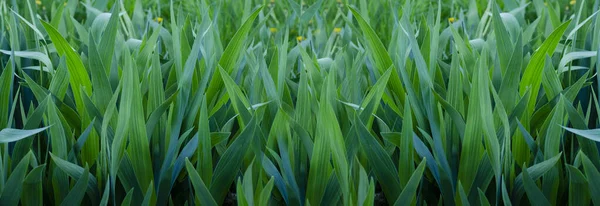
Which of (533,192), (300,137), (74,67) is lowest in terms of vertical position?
(533,192)

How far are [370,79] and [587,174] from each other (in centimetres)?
61

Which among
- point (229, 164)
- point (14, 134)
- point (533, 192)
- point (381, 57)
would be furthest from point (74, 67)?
point (533, 192)

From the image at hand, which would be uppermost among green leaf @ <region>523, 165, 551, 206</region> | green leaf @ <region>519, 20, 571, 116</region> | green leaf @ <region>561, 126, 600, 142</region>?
green leaf @ <region>519, 20, 571, 116</region>

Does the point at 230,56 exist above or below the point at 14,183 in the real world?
above

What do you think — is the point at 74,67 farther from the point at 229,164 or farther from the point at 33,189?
the point at 229,164

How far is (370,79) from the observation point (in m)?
1.68

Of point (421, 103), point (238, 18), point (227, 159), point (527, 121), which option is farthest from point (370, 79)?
point (238, 18)

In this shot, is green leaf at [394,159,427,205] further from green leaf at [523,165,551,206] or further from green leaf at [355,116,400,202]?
green leaf at [523,165,551,206]

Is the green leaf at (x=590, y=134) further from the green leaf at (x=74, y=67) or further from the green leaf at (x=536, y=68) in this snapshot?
the green leaf at (x=74, y=67)

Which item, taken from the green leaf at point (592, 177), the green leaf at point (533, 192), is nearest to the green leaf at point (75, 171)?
the green leaf at point (533, 192)

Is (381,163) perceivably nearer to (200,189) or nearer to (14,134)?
(200,189)

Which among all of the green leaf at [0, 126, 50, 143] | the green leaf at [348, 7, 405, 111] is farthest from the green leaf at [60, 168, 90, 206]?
the green leaf at [348, 7, 405, 111]

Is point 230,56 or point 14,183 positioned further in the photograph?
point 230,56

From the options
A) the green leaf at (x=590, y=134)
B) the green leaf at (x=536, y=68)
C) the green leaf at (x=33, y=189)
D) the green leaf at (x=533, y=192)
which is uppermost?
the green leaf at (x=536, y=68)
